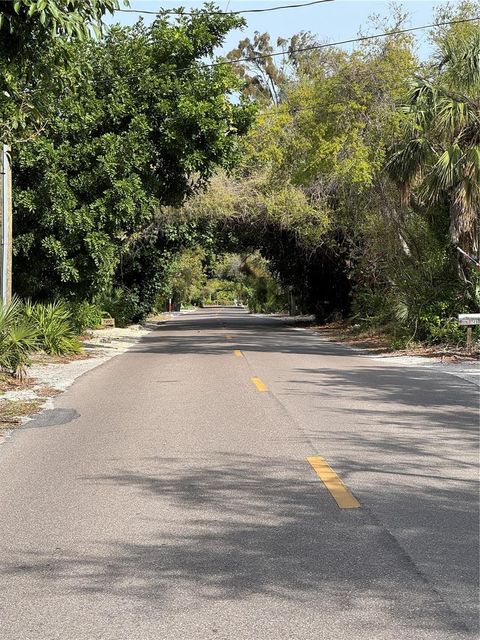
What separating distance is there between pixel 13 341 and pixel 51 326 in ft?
22.9

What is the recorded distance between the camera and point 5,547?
556 centimetres

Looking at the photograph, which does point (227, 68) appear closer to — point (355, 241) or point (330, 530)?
point (355, 241)

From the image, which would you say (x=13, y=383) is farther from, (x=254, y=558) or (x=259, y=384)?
(x=254, y=558)

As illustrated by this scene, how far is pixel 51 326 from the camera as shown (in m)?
22.0

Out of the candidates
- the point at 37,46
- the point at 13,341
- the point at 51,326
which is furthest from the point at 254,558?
the point at 51,326

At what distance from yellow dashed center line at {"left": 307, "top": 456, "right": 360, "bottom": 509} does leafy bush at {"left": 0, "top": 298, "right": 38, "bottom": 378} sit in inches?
322

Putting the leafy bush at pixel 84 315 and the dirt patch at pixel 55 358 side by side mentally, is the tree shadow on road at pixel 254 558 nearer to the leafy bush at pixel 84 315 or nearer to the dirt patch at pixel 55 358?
the dirt patch at pixel 55 358

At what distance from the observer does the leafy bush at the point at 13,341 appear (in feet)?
48.0

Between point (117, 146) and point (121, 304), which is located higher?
point (117, 146)

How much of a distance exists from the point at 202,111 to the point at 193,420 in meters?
12.2

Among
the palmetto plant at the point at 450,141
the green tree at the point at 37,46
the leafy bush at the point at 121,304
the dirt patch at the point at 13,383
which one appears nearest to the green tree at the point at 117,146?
the palmetto plant at the point at 450,141

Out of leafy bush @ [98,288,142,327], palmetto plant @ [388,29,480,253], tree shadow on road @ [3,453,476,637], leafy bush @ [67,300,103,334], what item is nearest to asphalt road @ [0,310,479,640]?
tree shadow on road @ [3,453,476,637]

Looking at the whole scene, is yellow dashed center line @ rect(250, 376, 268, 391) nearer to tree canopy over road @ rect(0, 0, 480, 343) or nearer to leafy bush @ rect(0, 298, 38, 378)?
leafy bush @ rect(0, 298, 38, 378)

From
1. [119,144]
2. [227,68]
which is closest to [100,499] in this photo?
[119,144]
